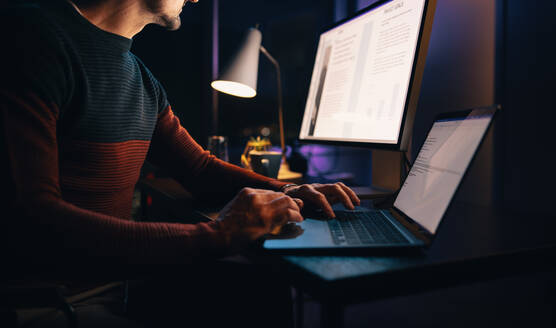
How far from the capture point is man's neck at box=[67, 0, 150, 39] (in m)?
0.77

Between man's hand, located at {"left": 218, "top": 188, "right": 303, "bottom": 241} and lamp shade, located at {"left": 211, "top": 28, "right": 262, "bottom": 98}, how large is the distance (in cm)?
80

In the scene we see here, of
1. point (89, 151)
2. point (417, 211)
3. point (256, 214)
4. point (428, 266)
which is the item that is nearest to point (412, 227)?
point (417, 211)

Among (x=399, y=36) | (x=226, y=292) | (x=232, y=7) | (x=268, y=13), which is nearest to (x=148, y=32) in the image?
(x=232, y=7)

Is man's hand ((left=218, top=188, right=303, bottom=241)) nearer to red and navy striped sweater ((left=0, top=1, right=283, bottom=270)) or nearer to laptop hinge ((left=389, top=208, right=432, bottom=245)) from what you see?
red and navy striped sweater ((left=0, top=1, right=283, bottom=270))

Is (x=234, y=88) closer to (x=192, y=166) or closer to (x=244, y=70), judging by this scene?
(x=244, y=70)

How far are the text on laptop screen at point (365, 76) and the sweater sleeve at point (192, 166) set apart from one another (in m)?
0.32

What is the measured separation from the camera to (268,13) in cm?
226

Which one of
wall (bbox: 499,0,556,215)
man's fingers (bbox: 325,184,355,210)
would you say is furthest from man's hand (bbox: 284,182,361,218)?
wall (bbox: 499,0,556,215)

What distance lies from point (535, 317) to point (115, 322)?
4.12 ft

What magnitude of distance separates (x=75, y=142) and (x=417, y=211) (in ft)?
2.25

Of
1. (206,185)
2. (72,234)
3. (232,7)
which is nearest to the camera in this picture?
(72,234)

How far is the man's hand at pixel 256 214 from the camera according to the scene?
1.69 feet

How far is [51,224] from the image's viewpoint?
0.46 meters

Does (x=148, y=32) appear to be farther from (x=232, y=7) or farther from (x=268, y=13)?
(x=268, y=13)
